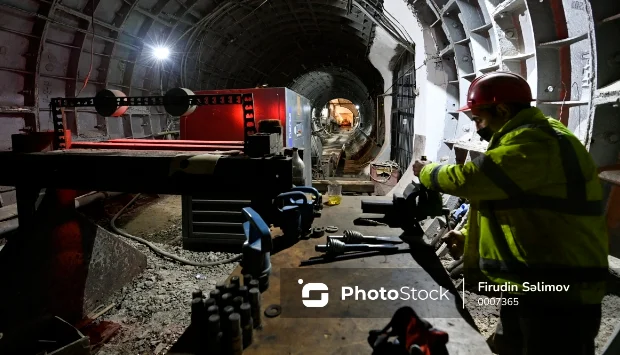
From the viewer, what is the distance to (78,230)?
3537mm

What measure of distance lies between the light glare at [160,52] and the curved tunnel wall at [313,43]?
0.20 metres

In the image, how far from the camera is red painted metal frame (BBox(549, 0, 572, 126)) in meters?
3.67

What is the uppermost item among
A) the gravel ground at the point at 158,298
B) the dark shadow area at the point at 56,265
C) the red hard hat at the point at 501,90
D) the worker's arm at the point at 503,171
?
the red hard hat at the point at 501,90

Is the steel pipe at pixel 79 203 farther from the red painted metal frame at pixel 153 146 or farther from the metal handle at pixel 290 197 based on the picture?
the metal handle at pixel 290 197

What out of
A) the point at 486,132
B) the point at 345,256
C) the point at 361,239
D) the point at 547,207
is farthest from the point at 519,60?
the point at 345,256

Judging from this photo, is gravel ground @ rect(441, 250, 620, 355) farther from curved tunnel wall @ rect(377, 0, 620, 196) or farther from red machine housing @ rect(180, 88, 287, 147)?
red machine housing @ rect(180, 88, 287, 147)

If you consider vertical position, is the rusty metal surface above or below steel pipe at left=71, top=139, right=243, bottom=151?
below

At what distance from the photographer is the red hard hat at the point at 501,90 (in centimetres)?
213

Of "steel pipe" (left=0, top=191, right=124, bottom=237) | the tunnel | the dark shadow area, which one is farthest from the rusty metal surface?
"steel pipe" (left=0, top=191, right=124, bottom=237)

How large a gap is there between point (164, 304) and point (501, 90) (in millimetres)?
4296

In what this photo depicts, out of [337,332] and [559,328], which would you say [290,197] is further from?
[559,328]

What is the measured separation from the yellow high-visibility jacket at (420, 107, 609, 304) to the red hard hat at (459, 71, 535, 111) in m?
0.21

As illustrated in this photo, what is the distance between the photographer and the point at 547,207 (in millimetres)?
1887

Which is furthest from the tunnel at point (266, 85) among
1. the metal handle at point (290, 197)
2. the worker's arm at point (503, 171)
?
the worker's arm at point (503, 171)
